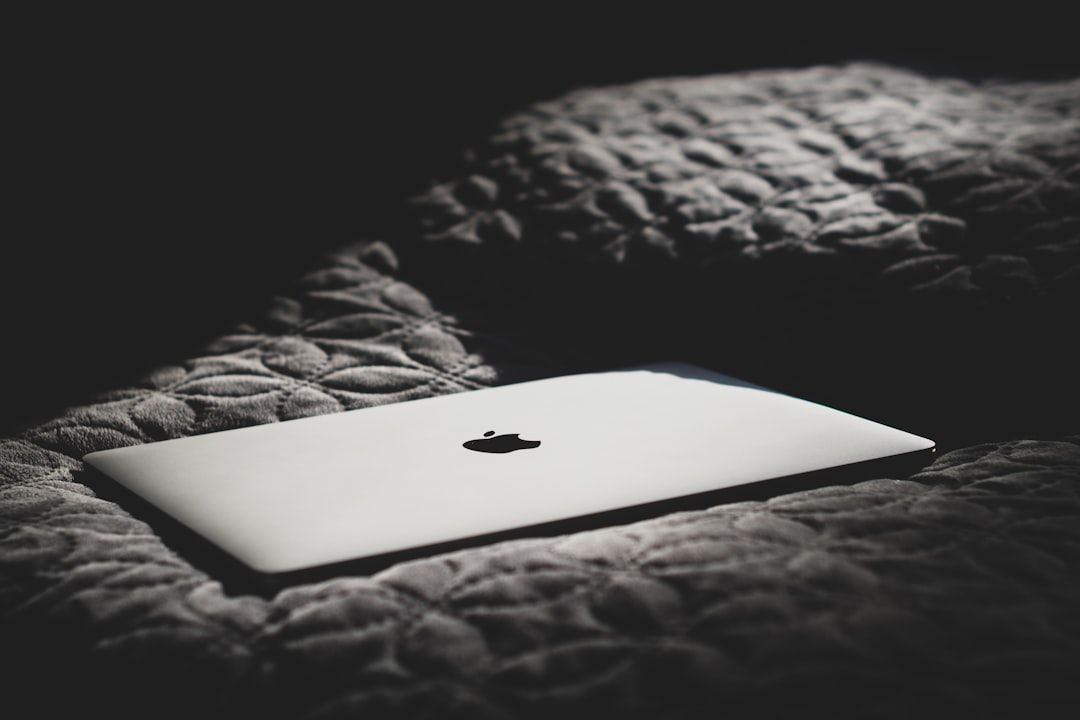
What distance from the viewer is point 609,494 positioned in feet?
1.47

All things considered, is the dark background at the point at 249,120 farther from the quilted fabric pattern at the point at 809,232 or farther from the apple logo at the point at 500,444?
the apple logo at the point at 500,444

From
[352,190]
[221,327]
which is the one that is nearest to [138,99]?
[352,190]

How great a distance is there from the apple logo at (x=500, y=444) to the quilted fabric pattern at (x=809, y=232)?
25 cm

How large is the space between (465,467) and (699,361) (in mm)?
320

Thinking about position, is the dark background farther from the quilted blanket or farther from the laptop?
the laptop

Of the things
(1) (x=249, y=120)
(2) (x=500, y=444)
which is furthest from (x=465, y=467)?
(1) (x=249, y=120)

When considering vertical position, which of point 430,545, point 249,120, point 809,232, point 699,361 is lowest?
point 430,545

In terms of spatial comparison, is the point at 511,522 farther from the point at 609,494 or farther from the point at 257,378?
the point at 257,378

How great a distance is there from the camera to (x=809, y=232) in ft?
2.51

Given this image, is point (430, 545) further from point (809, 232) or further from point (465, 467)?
point (809, 232)

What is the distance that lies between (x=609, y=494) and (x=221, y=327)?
0.45 meters

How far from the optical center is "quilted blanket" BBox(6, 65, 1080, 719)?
Answer: 1.04 ft

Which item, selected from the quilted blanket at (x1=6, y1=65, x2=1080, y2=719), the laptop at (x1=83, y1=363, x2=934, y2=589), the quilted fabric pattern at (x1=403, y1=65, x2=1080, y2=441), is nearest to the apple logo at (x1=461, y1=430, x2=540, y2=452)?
the laptop at (x1=83, y1=363, x2=934, y2=589)

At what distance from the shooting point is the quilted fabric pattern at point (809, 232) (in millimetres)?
652
